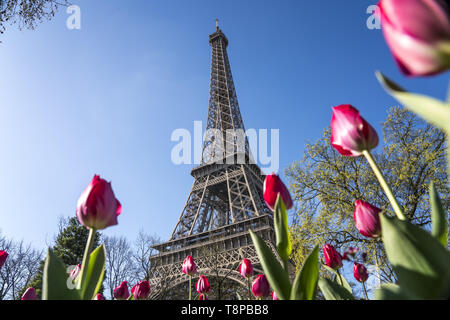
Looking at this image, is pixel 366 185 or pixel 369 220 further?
pixel 366 185

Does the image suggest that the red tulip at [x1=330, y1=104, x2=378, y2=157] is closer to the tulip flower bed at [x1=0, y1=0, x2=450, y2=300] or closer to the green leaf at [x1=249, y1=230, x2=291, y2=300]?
the tulip flower bed at [x1=0, y1=0, x2=450, y2=300]

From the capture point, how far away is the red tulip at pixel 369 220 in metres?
1.23

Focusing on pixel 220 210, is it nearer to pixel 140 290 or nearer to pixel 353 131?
pixel 140 290

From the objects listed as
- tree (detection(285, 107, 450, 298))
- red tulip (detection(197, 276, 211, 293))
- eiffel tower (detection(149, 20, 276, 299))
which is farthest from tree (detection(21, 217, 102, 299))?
red tulip (detection(197, 276, 211, 293))

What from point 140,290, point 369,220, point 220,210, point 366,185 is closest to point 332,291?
point 369,220

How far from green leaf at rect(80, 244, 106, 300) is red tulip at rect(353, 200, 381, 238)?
112 centimetres

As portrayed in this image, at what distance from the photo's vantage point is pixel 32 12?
→ 7.00 m

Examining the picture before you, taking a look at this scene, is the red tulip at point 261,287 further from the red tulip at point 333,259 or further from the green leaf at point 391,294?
the green leaf at point 391,294

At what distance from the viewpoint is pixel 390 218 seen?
2.33 ft

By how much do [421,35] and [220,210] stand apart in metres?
27.1

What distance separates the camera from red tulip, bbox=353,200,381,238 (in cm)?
123

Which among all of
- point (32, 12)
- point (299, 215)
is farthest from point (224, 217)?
point (32, 12)

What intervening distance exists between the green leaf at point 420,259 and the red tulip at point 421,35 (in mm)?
365

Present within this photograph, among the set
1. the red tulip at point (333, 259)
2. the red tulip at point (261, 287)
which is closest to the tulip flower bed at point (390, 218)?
the red tulip at point (333, 259)
